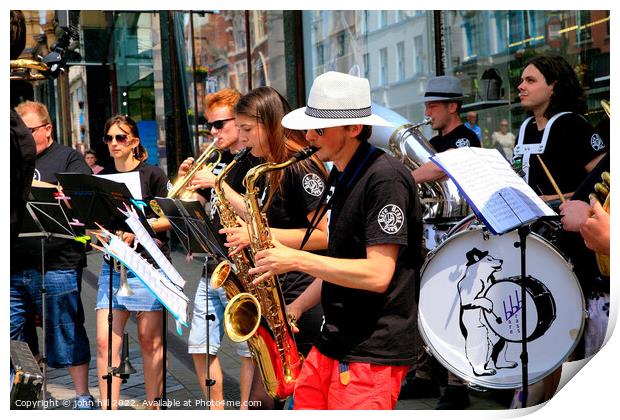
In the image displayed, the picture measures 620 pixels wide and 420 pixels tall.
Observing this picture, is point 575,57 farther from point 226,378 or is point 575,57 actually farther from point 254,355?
point 254,355

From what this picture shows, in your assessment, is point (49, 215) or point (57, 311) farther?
point (57, 311)

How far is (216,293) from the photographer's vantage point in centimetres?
521

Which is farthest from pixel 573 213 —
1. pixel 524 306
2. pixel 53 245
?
pixel 53 245

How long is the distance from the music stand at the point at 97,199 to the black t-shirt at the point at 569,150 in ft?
7.32

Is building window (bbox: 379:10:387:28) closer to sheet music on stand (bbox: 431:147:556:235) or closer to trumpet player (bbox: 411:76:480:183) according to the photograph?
trumpet player (bbox: 411:76:480:183)

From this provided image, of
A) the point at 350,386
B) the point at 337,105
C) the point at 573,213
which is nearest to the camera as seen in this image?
the point at 350,386

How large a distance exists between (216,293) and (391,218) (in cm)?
214

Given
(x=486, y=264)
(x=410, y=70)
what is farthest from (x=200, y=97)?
(x=486, y=264)

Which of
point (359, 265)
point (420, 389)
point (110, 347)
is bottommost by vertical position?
point (420, 389)

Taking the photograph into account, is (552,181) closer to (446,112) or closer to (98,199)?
(446,112)

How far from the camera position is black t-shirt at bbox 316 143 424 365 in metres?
3.32

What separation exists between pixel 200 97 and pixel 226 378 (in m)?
6.32

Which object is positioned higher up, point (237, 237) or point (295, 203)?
point (295, 203)

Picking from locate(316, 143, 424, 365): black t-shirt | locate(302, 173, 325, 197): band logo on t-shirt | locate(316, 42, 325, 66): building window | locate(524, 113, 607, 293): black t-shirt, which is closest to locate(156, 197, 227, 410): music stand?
locate(302, 173, 325, 197): band logo on t-shirt
